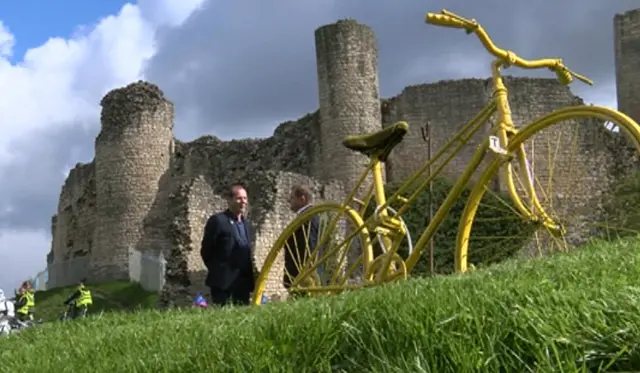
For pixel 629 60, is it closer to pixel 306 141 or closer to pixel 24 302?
pixel 306 141

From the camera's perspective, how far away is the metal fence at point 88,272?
95.7ft

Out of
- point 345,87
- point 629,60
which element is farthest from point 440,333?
point 629,60

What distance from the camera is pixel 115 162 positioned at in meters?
33.2

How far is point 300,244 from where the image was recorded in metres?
8.08

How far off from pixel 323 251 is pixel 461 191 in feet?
5.78

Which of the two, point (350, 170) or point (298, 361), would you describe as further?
point (350, 170)

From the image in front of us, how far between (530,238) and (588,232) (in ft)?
3.51

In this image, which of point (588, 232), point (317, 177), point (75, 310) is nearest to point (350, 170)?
point (317, 177)

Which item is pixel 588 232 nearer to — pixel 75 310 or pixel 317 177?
pixel 75 310

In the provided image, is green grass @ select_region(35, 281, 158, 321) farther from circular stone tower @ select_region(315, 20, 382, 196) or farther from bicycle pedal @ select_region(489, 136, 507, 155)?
bicycle pedal @ select_region(489, 136, 507, 155)

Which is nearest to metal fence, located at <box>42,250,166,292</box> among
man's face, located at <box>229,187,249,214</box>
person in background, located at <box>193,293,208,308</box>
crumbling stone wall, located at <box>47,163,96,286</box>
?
crumbling stone wall, located at <box>47,163,96,286</box>

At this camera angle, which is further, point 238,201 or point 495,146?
point 238,201

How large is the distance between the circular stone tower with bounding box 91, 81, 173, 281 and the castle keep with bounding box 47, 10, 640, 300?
0.03m

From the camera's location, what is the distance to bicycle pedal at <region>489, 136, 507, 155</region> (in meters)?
6.10
